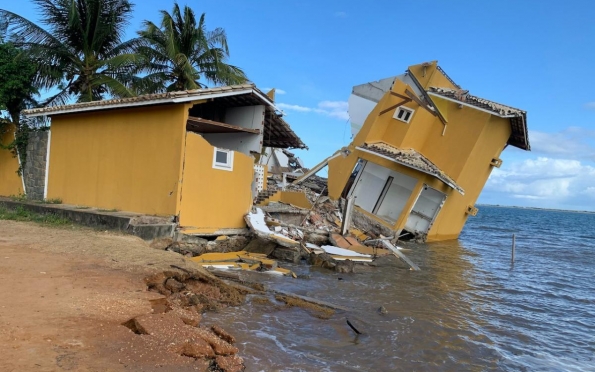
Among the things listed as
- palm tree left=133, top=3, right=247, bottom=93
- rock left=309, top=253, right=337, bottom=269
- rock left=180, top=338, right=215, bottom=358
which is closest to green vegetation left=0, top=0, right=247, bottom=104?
palm tree left=133, top=3, right=247, bottom=93

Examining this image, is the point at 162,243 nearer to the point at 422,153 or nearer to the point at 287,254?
the point at 287,254

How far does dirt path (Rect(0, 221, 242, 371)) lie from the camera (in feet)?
13.7

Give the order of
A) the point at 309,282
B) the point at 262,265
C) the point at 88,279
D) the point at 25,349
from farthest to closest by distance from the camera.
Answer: the point at 262,265, the point at 309,282, the point at 88,279, the point at 25,349

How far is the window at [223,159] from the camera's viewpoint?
42.5ft

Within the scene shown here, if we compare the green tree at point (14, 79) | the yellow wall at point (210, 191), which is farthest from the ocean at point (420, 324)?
the green tree at point (14, 79)

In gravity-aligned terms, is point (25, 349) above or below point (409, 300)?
above

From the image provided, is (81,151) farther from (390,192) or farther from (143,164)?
(390,192)

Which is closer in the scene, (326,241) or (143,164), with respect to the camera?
(143,164)

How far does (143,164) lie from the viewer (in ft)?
41.6

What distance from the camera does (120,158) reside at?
1326 centimetres

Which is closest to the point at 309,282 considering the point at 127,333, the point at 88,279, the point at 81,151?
the point at 88,279

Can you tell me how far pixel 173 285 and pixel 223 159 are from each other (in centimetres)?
639

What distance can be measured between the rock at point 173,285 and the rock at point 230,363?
2.67 meters

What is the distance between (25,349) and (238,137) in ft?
39.0
